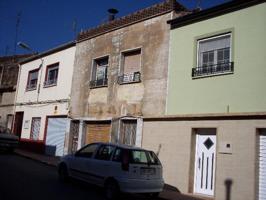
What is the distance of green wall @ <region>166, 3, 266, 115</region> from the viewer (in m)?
10.8

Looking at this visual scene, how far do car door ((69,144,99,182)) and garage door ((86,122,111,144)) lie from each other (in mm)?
4908

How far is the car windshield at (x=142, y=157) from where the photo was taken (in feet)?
31.2

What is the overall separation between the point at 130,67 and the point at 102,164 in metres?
6.82

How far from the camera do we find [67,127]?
18.9 metres

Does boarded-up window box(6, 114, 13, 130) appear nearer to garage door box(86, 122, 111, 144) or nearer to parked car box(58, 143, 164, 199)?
garage door box(86, 122, 111, 144)

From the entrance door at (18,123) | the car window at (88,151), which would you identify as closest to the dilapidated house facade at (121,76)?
the car window at (88,151)

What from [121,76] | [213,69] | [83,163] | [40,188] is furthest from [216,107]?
[40,188]

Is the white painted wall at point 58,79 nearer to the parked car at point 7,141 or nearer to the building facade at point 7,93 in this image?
the building facade at point 7,93

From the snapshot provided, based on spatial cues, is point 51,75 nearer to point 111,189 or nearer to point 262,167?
point 111,189

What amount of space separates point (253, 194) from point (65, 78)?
1327 cm

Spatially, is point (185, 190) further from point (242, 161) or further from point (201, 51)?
point (201, 51)

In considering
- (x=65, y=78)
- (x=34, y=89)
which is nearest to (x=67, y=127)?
(x=65, y=78)

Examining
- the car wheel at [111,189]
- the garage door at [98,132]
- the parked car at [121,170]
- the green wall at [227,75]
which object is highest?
the green wall at [227,75]

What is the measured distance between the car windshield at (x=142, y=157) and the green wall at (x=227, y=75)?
296cm
